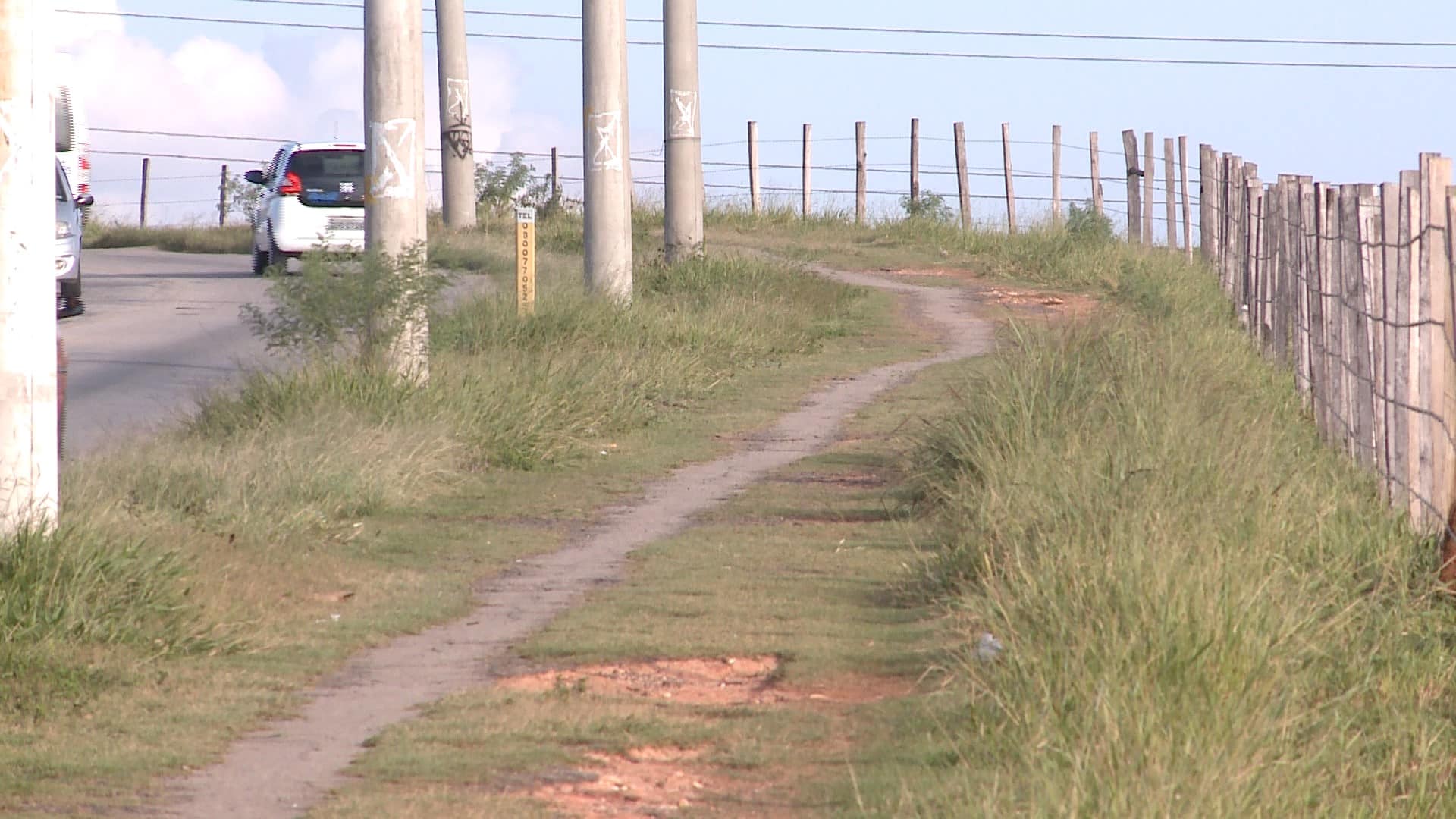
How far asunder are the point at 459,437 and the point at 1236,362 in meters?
5.06

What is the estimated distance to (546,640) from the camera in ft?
22.5

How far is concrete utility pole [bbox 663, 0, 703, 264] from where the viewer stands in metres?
20.4

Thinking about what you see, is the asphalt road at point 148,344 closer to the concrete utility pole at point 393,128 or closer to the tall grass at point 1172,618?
the concrete utility pole at point 393,128

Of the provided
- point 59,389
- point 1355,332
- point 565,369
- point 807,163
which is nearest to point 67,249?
point 565,369

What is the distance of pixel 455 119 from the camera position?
93.7ft

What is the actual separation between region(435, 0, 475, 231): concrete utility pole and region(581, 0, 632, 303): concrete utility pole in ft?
35.3

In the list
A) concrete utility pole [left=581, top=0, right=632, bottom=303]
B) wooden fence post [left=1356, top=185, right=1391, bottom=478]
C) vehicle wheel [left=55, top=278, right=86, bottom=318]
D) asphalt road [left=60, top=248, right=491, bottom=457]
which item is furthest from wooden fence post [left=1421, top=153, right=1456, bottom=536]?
vehicle wheel [left=55, top=278, right=86, bottom=318]

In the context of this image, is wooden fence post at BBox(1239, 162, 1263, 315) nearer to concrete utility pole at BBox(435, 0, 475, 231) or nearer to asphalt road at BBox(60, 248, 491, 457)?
asphalt road at BBox(60, 248, 491, 457)

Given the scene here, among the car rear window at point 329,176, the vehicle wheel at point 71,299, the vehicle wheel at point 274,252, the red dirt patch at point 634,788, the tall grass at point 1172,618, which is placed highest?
the car rear window at point 329,176

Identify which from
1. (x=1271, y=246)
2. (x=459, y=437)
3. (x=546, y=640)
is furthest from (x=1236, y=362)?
(x=546, y=640)

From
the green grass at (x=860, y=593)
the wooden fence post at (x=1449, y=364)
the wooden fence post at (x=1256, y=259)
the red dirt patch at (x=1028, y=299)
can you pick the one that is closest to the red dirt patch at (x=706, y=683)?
the green grass at (x=860, y=593)

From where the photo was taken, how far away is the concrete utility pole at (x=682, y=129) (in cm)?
2039

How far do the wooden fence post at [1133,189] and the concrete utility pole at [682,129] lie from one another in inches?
430

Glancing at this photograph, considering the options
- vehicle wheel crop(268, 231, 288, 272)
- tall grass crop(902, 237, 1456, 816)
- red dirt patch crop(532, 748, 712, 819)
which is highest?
vehicle wheel crop(268, 231, 288, 272)
